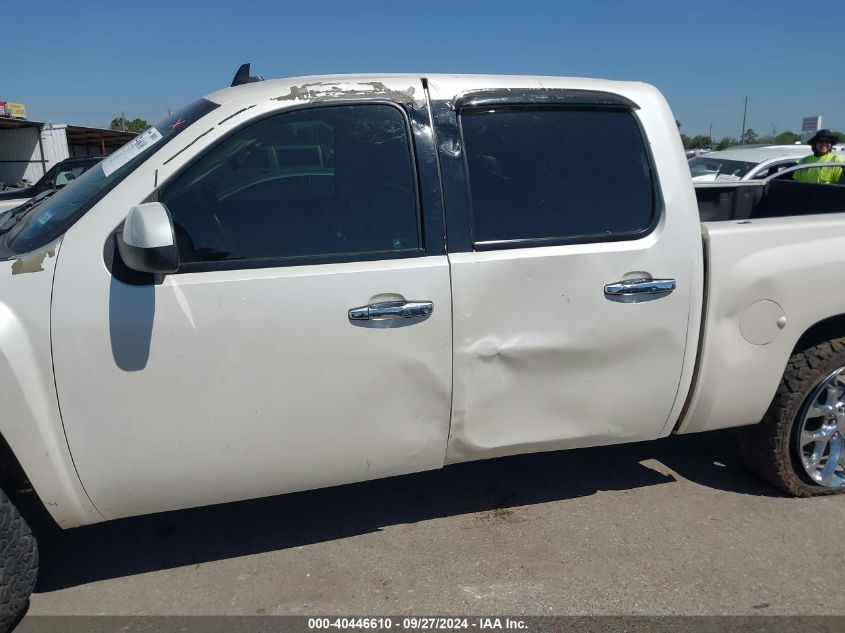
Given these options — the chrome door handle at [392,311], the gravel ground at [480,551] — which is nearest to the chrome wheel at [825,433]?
the gravel ground at [480,551]

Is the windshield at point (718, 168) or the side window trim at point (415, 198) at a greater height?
the side window trim at point (415, 198)

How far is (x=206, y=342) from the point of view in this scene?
7.98 feet

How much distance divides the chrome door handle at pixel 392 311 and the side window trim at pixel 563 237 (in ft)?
1.02

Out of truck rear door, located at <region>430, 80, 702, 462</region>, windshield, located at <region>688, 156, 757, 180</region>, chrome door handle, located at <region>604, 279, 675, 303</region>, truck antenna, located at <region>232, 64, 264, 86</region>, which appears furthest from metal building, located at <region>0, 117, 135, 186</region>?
chrome door handle, located at <region>604, 279, 675, 303</region>

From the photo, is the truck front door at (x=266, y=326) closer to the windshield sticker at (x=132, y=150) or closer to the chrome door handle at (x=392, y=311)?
the chrome door handle at (x=392, y=311)

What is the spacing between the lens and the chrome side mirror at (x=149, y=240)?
2221 millimetres

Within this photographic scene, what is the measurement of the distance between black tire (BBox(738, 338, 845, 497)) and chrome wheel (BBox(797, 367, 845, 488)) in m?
0.03

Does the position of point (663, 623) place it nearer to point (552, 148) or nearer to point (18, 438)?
point (552, 148)

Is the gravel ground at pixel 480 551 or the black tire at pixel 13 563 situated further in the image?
the gravel ground at pixel 480 551

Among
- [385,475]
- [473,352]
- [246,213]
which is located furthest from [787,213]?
[246,213]

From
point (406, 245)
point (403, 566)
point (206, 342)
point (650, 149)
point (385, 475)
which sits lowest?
point (403, 566)

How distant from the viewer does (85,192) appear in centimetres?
268

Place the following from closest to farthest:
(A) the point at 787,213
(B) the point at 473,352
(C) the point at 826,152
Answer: (B) the point at 473,352 → (A) the point at 787,213 → (C) the point at 826,152

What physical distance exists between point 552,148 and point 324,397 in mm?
1374
